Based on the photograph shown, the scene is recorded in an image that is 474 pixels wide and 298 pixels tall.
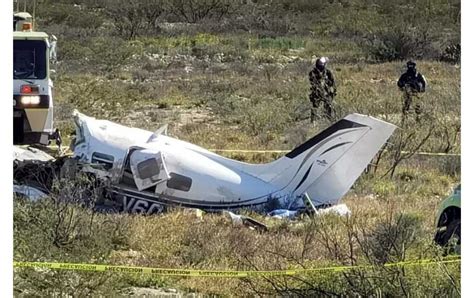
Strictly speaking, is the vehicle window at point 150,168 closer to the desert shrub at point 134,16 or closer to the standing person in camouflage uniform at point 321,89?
the standing person in camouflage uniform at point 321,89

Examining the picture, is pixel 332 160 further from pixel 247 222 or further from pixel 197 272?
pixel 197 272

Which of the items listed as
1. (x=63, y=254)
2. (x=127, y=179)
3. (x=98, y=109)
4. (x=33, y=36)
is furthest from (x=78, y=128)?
(x=98, y=109)

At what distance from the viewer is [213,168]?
9812 mm

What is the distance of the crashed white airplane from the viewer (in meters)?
9.59

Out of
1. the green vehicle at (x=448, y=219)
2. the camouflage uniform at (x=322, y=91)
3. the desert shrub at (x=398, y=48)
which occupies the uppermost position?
the green vehicle at (x=448, y=219)

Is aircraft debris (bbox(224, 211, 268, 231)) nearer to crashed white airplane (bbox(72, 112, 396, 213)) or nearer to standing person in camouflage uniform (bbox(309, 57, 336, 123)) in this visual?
crashed white airplane (bbox(72, 112, 396, 213))

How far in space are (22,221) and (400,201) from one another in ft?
17.6

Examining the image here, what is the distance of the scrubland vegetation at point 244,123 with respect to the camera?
22.5 feet

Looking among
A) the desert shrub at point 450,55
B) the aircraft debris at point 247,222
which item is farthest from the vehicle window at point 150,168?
the desert shrub at point 450,55

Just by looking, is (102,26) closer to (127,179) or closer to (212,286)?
(127,179)

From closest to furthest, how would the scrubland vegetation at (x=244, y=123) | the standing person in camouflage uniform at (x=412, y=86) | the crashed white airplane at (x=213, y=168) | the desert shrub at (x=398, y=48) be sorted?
the scrubland vegetation at (x=244, y=123), the crashed white airplane at (x=213, y=168), the standing person in camouflage uniform at (x=412, y=86), the desert shrub at (x=398, y=48)

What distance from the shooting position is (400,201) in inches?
436

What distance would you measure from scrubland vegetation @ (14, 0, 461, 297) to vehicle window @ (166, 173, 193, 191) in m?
0.35

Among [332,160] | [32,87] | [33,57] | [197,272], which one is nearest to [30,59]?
[33,57]
